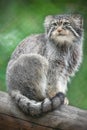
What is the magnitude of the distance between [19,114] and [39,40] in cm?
92

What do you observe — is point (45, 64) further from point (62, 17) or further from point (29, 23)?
point (29, 23)

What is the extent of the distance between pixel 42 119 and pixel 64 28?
92 centimetres

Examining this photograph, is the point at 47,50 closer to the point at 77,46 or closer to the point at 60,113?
the point at 77,46

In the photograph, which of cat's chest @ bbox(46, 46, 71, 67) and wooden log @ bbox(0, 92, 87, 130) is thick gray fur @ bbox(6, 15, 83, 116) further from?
wooden log @ bbox(0, 92, 87, 130)

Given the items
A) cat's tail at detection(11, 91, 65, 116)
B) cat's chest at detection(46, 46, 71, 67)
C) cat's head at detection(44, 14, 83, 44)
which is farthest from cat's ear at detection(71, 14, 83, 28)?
cat's tail at detection(11, 91, 65, 116)

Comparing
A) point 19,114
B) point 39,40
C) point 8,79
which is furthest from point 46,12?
point 19,114

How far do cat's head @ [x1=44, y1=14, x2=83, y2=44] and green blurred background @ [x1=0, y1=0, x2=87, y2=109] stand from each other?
0.55 meters

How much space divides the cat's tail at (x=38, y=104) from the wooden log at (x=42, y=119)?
0.03m

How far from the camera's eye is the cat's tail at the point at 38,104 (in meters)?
5.03

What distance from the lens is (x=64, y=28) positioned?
5.50 meters

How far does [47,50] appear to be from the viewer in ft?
18.6

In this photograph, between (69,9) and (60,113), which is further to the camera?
(69,9)

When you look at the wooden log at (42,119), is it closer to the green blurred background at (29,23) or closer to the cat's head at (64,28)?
the cat's head at (64,28)

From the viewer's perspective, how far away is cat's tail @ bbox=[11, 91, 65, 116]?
503cm
